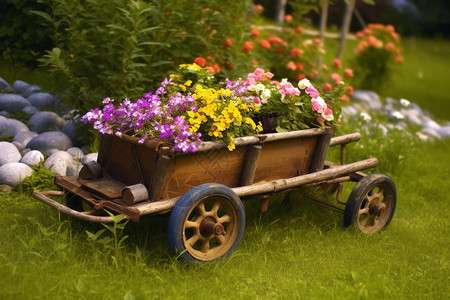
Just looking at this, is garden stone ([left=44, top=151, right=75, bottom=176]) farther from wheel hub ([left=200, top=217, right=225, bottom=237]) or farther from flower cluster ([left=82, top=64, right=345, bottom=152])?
wheel hub ([left=200, top=217, right=225, bottom=237])

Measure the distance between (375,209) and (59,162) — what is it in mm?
2650

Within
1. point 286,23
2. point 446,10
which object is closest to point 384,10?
point 446,10

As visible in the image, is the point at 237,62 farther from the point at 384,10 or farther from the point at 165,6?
the point at 384,10

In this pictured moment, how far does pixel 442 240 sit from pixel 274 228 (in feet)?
4.91

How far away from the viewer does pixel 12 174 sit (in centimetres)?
418

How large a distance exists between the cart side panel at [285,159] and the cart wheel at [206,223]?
1.42 ft

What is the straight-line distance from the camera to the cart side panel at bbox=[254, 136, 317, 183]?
3.61m

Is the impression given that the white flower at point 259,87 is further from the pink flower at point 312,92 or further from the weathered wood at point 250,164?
the weathered wood at point 250,164

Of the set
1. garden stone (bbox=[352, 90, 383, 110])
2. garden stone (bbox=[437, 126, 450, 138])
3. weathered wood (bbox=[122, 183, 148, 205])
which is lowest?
garden stone (bbox=[437, 126, 450, 138])

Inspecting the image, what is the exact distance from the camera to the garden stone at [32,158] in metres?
4.43

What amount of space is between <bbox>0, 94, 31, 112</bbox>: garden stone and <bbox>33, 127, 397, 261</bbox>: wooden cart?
238cm

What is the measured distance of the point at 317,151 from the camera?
392cm

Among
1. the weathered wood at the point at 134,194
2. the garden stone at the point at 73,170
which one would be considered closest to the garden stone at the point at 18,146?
the garden stone at the point at 73,170

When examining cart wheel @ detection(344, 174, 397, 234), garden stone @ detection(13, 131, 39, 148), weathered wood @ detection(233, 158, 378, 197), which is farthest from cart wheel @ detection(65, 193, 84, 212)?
cart wheel @ detection(344, 174, 397, 234)
